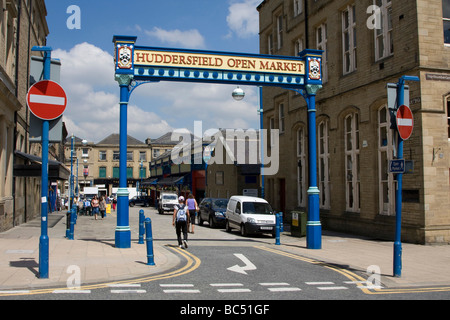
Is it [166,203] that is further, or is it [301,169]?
[166,203]

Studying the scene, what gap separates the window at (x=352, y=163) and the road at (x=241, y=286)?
8381 mm

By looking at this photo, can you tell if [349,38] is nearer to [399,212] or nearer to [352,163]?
[352,163]

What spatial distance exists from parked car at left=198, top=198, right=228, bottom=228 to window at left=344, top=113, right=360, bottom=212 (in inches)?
277

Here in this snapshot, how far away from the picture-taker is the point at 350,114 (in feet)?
66.5

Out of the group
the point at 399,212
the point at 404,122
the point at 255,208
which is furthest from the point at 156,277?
the point at 255,208

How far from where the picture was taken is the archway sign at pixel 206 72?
1360 centimetres

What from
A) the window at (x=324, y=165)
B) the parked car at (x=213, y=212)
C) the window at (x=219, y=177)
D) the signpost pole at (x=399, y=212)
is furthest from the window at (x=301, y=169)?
the window at (x=219, y=177)

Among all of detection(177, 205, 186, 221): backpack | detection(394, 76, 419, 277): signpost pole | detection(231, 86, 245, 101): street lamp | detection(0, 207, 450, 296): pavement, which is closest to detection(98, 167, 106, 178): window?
detection(231, 86, 245, 101): street lamp

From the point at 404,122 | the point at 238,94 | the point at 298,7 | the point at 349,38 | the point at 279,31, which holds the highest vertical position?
the point at 298,7

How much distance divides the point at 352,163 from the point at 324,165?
2.71 meters

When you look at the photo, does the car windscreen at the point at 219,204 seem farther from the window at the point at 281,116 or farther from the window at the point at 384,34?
the window at the point at 384,34

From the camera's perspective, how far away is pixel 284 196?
91.8 ft

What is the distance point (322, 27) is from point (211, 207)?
11.6 metres
